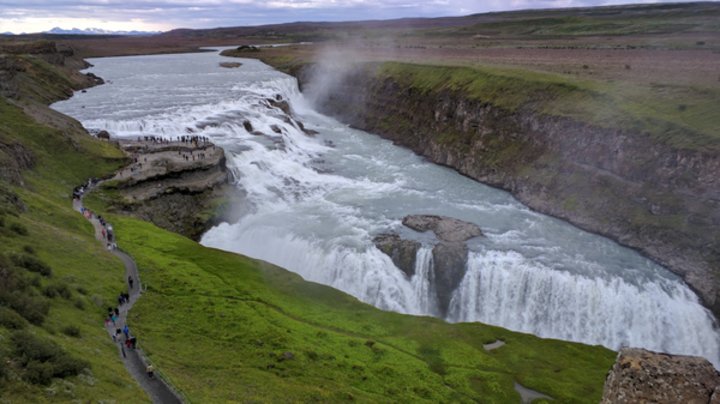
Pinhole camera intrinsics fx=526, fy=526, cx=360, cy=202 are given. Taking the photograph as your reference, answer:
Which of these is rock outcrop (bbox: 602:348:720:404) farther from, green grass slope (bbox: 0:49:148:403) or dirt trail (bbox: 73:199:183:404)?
green grass slope (bbox: 0:49:148:403)

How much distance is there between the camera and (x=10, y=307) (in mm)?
24531

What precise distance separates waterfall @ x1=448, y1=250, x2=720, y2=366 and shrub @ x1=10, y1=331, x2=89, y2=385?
101ft

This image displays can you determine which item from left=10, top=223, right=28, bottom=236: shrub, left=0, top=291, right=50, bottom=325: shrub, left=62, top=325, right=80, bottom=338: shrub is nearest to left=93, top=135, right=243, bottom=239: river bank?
left=10, top=223, right=28, bottom=236: shrub

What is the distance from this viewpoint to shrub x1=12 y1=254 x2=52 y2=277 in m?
31.6

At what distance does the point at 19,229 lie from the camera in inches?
1433

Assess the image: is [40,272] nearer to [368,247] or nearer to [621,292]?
[368,247]

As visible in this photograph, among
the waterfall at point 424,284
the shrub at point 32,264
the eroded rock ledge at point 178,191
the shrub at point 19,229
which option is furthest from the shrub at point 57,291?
the waterfall at point 424,284

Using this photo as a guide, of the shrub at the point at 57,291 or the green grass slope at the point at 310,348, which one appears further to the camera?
the shrub at the point at 57,291

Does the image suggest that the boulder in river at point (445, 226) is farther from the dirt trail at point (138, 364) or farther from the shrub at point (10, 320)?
the shrub at point (10, 320)

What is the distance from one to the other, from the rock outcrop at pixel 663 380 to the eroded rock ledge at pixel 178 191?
1805 inches

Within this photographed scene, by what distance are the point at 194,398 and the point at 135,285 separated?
15.9m

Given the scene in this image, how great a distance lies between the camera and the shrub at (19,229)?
36.1m

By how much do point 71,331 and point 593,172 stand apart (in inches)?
2086

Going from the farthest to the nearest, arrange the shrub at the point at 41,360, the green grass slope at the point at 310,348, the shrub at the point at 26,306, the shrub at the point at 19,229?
the shrub at the point at 19,229
the green grass slope at the point at 310,348
the shrub at the point at 26,306
the shrub at the point at 41,360
